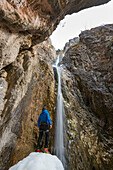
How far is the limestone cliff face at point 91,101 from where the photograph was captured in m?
6.17

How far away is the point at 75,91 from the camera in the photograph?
10.7 meters

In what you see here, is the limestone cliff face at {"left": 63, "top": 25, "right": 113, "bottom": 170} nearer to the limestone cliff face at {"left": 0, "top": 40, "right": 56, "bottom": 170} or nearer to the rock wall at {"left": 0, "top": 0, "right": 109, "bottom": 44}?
the limestone cliff face at {"left": 0, "top": 40, "right": 56, "bottom": 170}

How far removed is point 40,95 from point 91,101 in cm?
631

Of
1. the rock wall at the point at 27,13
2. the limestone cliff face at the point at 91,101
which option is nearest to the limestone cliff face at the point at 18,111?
the rock wall at the point at 27,13

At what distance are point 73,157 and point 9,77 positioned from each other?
5.99 m

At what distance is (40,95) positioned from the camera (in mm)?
7031

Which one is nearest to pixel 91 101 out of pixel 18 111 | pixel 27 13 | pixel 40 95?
pixel 40 95

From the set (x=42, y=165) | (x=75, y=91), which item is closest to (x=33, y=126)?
(x=42, y=165)

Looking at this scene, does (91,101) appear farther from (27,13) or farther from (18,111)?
(27,13)

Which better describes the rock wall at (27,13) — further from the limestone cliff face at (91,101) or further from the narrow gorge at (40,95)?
the limestone cliff face at (91,101)

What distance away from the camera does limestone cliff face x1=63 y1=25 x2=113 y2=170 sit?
6.17m

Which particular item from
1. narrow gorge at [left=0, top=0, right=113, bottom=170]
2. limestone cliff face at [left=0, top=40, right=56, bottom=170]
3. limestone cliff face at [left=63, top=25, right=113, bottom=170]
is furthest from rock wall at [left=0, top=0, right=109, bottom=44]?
limestone cliff face at [left=63, top=25, right=113, bottom=170]

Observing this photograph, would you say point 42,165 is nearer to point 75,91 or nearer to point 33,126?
point 33,126

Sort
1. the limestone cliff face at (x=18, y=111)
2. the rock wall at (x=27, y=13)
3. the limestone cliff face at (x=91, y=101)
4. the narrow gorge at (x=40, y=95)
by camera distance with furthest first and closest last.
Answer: the limestone cliff face at (x=91, y=101) < the narrow gorge at (x=40, y=95) < the limestone cliff face at (x=18, y=111) < the rock wall at (x=27, y=13)
